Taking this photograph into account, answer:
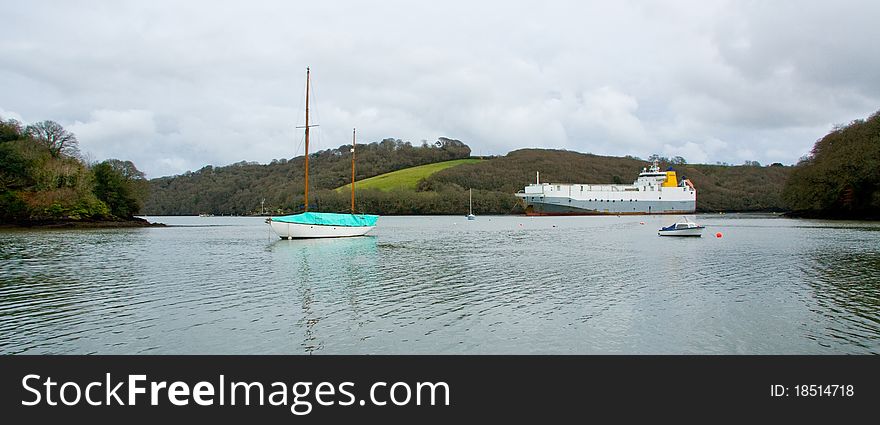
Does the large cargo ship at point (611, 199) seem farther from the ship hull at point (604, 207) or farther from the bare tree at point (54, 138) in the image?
the bare tree at point (54, 138)

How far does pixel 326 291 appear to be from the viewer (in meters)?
15.5

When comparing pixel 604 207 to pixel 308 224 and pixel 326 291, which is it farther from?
pixel 326 291

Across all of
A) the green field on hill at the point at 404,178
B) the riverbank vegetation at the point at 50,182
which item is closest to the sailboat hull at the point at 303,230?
the riverbank vegetation at the point at 50,182

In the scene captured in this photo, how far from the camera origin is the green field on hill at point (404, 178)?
137625 mm

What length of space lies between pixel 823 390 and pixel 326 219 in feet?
109

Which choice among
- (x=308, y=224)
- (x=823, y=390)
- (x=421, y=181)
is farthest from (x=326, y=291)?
(x=421, y=181)

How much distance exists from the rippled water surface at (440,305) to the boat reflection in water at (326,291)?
6cm

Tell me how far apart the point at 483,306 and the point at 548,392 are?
5.44m

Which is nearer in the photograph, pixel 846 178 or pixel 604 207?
pixel 846 178

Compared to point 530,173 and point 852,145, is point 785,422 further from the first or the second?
point 530,173

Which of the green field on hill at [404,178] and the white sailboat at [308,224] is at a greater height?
the green field on hill at [404,178]

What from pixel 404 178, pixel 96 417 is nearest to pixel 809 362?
pixel 96 417

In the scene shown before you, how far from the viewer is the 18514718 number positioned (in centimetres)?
773

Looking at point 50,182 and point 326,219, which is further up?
point 50,182
